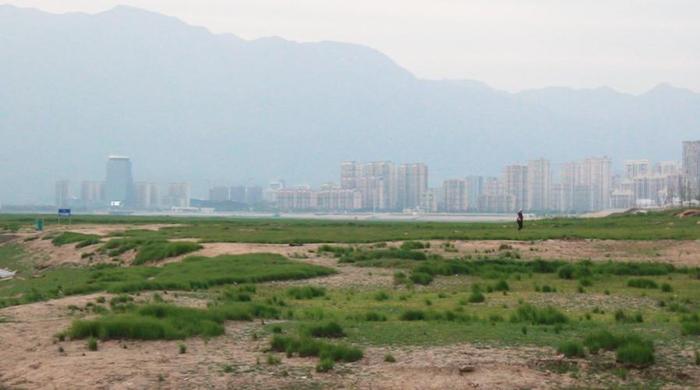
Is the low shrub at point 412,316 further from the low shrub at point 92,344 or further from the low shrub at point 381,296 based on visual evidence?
the low shrub at point 92,344

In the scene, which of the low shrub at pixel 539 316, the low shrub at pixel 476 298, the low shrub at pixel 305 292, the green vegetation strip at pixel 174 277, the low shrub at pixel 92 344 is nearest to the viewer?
the low shrub at pixel 92 344

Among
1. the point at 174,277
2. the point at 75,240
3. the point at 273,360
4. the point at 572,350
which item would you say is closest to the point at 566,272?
the point at 174,277

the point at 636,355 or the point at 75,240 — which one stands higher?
the point at 636,355

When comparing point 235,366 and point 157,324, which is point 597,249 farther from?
point 235,366

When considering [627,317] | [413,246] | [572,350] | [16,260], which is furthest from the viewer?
[16,260]

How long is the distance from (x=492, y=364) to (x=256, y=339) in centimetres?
541

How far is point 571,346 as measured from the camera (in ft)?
58.4

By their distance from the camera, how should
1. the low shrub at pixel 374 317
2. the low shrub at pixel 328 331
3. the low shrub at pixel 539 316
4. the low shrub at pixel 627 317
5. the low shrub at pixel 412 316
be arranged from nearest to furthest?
the low shrub at pixel 328 331
the low shrub at pixel 539 316
the low shrub at pixel 627 317
the low shrub at pixel 374 317
the low shrub at pixel 412 316

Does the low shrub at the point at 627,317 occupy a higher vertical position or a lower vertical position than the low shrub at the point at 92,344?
higher

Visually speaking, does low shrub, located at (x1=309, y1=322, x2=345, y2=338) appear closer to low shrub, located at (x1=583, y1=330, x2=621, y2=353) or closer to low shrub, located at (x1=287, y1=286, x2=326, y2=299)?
low shrub, located at (x1=583, y1=330, x2=621, y2=353)

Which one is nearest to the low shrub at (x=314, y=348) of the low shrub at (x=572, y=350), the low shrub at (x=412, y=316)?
the low shrub at (x=572, y=350)

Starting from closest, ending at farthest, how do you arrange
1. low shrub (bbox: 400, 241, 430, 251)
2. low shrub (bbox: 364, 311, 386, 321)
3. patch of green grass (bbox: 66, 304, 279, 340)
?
patch of green grass (bbox: 66, 304, 279, 340) < low shrub (bbox: 364, 311, 386, 321) < low shrub (bbox: 400, 241, 430, 251)

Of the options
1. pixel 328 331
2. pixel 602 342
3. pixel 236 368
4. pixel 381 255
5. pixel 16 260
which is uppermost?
pixel 381 255

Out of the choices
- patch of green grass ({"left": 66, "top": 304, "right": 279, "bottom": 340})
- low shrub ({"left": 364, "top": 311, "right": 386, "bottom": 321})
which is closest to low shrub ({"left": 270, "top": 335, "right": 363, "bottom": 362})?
patch of green grass ({"left": 66, "top": 304, "right": 279, "bottom": 340})
